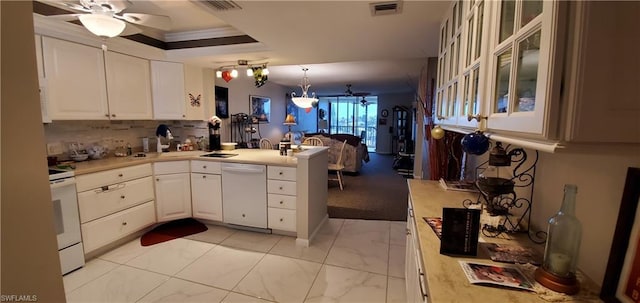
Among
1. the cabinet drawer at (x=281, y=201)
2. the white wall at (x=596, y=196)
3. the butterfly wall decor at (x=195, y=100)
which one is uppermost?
the butterfly wall decor at (x=195, y=100)

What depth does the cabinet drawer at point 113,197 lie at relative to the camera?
246 cm

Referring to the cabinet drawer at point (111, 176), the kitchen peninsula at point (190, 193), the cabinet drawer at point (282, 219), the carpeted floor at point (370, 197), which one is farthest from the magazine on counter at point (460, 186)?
the cabinet drawer at point (111, 176)

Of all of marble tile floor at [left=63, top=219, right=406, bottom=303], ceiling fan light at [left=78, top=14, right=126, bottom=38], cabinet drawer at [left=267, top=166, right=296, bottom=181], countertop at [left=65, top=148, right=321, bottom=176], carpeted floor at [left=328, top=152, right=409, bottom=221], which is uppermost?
ceiling fan light at [left=78, top=14, right=126, bottom=38]

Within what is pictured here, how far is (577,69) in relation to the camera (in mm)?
567

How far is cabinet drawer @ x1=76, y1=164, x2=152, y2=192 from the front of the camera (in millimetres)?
2434

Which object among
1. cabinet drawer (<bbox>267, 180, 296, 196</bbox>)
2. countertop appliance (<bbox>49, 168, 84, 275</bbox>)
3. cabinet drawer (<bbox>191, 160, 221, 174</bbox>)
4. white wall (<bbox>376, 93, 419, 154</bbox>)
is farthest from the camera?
white wall (<bbox>376, 93, 419, 154</bbox>)

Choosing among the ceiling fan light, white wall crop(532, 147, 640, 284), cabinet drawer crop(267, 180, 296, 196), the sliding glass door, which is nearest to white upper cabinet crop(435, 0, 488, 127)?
white wall crop(532, 147, 640, 284)

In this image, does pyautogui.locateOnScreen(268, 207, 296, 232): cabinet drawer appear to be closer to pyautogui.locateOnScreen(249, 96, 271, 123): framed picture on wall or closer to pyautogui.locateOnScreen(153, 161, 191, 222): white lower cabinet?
pyautogui.locateOnScreen(153, 161, 191, 222): white lower cabinet

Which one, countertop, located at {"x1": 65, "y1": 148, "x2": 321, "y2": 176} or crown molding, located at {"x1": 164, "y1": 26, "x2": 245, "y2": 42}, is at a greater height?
crown molding, located at {"x1": 164, "y1": 26, "x2": 245, "y2": 42}

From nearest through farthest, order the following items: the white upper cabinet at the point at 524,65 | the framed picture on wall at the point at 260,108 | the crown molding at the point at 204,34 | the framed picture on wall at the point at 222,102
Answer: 1. the white upper cabinet at the point at 524,65
2. the crown molding at the point at 204,34
3. the framed picture on wall at the point at 222,102
4. the framed picture on wall at the point at 260,108

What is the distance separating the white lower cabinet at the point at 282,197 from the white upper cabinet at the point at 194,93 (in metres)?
1.64

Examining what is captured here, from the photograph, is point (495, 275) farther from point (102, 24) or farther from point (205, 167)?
point (205, 167)

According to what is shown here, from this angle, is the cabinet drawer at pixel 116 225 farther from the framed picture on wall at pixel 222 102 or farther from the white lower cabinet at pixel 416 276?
the white lower cabinet at pixel 416 276

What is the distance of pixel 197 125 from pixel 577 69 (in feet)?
14.0
